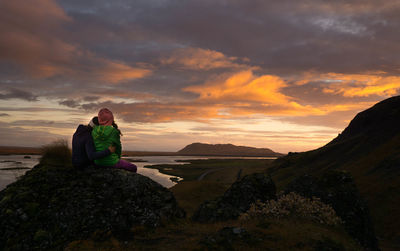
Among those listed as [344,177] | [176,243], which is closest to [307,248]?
[176,243]

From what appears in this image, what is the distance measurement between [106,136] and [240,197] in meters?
11.3

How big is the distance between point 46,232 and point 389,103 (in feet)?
261

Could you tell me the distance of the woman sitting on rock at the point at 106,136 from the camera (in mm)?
10266

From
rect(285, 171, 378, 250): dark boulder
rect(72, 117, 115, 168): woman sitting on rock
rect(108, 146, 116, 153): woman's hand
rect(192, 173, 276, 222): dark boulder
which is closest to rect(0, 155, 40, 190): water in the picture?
rect(72, 117, 115, 168): woman sitting on rock

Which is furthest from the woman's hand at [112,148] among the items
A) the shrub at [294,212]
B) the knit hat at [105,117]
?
the shrub at [294,212]

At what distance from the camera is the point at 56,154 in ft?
48.5

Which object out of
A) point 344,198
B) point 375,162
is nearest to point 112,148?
point 344,198

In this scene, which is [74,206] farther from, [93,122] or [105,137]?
[93,122]

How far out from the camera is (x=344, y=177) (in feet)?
61.2

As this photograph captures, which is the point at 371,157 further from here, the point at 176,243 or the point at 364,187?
the point at 176,243

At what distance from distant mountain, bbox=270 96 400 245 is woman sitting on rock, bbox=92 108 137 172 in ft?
89.3

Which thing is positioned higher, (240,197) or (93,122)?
(93,122)

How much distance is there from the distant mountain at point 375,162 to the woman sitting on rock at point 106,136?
2721 centimetres

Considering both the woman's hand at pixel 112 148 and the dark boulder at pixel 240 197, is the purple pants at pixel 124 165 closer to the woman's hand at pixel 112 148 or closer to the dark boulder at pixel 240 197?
the woman's hand at pixel 112 148
